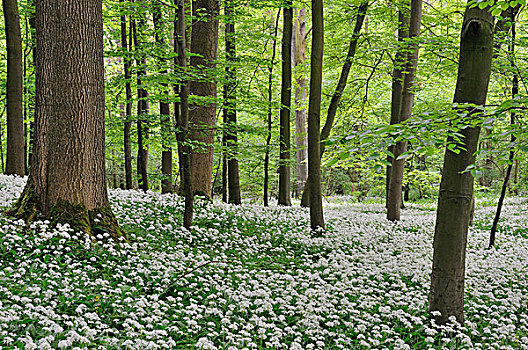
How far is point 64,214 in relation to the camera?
19.7 ft

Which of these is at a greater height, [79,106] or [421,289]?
[79,106]

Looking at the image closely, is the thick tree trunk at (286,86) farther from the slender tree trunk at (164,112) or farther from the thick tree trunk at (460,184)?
the thick tree trunk at (460,184)

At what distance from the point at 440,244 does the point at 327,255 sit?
9.70 ft

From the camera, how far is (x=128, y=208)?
8523 millimetres

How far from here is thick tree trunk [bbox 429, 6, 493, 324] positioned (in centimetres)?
479

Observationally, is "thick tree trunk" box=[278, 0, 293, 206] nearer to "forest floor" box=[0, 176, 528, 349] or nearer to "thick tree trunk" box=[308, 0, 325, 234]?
"thick tree trunk" box=[308, 0, 325, 234]

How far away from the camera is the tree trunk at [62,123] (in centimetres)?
604

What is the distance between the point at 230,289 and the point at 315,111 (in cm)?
514

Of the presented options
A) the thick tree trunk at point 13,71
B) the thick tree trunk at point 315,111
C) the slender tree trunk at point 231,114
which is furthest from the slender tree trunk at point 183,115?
the thick tree trunk at point 13,71

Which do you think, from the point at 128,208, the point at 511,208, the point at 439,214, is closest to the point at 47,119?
the point at 128,208

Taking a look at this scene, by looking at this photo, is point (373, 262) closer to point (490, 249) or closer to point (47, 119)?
point (490, 249)

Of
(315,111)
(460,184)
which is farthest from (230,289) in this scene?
(315,111)

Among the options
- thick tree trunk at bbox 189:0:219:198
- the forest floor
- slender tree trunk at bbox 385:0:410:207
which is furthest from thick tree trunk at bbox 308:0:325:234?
thick tree trunk at bbox 189:0:219:198

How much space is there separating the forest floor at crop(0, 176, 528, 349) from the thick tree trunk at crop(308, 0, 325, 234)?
63 centimetres
